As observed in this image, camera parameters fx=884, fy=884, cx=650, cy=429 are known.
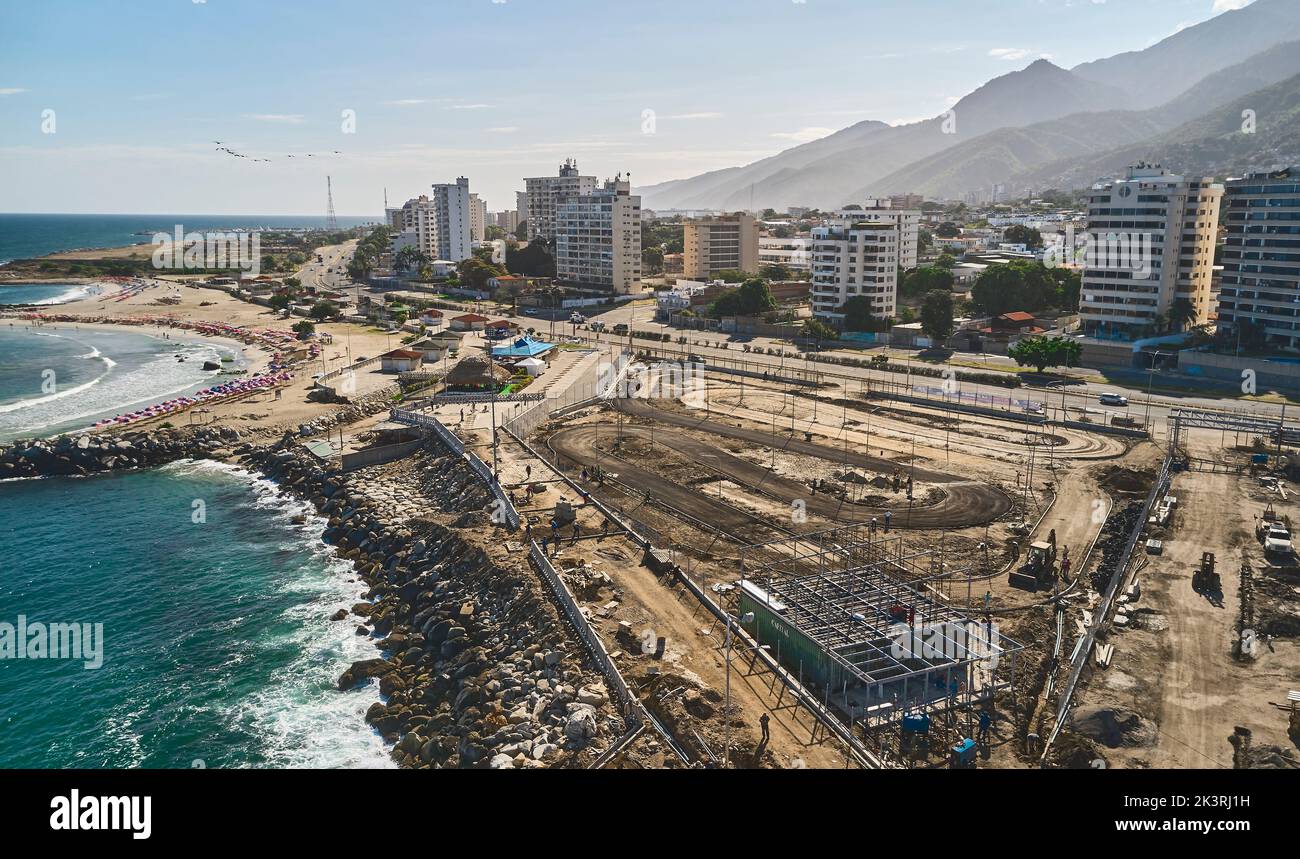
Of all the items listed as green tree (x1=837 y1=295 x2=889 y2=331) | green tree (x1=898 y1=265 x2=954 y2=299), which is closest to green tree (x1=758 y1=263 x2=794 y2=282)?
green tree (x1=898 y1=265 x2=954 y2=299)

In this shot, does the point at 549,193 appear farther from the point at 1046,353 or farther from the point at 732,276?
the point at 1046,353

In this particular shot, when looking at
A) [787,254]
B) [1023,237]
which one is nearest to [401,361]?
[787,254]

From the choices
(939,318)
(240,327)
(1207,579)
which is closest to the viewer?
(1207,579)

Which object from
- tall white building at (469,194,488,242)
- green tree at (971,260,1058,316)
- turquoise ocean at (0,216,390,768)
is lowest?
turquoise ocean at (0,216,390,768)

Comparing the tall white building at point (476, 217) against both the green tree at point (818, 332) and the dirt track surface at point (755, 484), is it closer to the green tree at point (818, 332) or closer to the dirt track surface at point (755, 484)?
the green tree at point (818, 332)

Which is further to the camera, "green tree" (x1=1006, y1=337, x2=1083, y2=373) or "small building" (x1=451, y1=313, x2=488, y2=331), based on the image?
"small building" (x1=451, y1=313, x2=488, y2=331)

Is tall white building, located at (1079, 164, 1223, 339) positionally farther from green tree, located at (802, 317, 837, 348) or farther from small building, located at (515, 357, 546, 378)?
small building, located at (515, 357, 546, 378)
